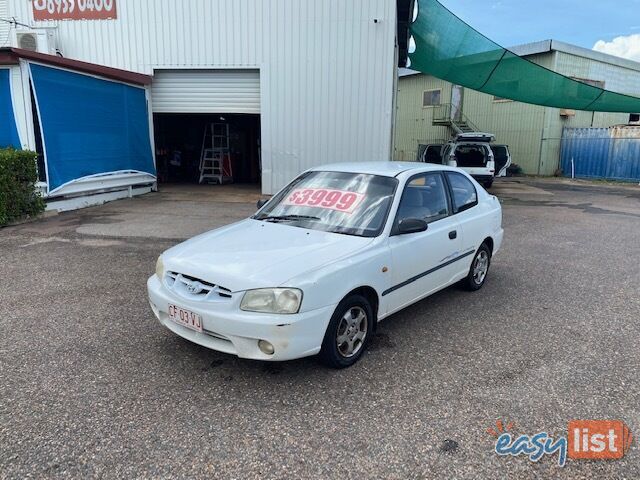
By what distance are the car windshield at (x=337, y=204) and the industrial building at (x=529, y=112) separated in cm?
2151

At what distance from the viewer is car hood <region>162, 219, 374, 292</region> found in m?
3.17

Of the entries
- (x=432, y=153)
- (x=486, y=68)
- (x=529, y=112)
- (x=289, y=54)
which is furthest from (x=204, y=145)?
(x=529, y=112)

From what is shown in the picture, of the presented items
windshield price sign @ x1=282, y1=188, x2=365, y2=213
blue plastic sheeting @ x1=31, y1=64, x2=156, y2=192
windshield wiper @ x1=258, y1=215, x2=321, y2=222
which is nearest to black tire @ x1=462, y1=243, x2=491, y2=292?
windshield price sign @ x1=282, y1=188, x2=365, y2=213

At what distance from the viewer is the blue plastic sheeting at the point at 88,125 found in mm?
9875

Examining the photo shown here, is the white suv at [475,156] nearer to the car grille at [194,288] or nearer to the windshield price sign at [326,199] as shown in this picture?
the windshield price sign at [326,199]

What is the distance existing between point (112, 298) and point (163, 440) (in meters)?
2.70

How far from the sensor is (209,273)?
3.28 m

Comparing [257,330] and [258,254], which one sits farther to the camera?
[258,254]

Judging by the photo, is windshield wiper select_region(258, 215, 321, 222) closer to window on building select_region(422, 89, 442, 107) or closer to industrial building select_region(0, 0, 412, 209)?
industrial building select_region(0, 0, 412, 209)

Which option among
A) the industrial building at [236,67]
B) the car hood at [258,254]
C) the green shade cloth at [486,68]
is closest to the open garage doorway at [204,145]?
the industrial building at [236,67]

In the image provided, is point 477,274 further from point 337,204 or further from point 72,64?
point 72,64

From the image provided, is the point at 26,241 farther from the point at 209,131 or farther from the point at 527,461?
the point at 209,131

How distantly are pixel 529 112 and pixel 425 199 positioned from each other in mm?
21945

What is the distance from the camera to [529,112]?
2347 centimetres
